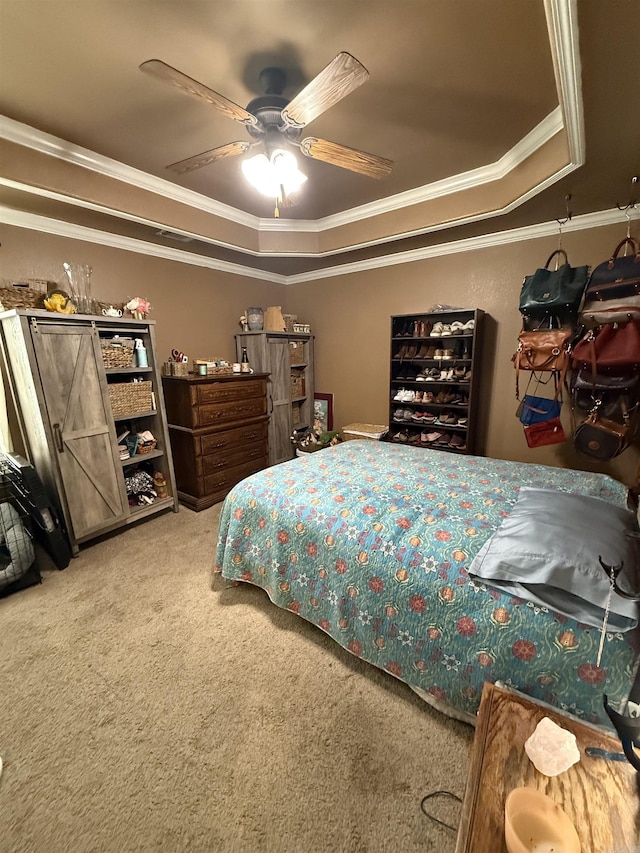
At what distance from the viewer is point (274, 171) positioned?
70.6 inches

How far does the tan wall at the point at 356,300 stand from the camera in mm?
2729

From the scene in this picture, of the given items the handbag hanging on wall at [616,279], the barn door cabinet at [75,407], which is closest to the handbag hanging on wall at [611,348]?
the handbag hanging on wall at [616,279]

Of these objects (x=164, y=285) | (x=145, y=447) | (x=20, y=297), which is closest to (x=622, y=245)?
(x=164, y=285)

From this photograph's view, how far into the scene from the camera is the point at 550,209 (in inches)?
99.3

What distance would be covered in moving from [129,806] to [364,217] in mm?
3958

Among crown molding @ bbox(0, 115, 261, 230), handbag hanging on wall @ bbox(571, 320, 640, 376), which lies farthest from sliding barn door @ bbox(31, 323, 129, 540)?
handbag hanging on wall @ bbox(571, 320, 640, 376)

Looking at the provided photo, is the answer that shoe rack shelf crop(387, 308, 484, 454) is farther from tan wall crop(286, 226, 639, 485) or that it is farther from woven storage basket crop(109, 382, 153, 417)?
woven storage basket crop(109, 382, 153, 417)

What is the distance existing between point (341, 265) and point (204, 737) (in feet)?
13.6

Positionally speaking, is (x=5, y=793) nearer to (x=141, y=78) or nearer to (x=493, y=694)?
(x=493, y=694)

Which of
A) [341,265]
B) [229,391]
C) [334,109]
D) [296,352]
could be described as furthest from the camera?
[296,352]

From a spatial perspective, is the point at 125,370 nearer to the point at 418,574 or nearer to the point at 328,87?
the point at 328,87

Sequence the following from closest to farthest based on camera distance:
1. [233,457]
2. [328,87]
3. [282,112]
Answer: [328,87], [282,112], [233,457]

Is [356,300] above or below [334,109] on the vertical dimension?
below

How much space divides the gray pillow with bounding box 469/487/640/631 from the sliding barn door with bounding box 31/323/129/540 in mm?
2649
